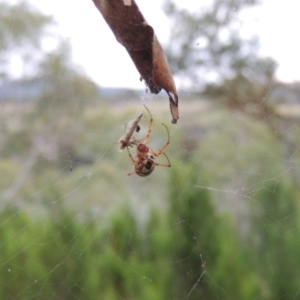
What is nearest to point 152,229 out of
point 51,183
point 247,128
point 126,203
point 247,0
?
point 126,203

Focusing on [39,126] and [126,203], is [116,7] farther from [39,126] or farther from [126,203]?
[39,126]

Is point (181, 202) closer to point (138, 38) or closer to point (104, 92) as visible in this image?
point (104, 92)

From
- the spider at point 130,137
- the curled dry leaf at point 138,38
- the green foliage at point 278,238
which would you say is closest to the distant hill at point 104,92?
the spider at point 130,137

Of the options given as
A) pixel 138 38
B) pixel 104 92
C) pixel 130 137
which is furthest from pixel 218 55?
pixel 138 38

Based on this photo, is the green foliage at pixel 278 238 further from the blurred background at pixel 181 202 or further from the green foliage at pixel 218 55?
the green foliage at pixel 218 55

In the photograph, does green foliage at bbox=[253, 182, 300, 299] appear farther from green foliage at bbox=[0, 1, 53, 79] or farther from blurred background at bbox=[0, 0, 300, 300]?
green foliage at bbox=[0, 1, 53, 79]
